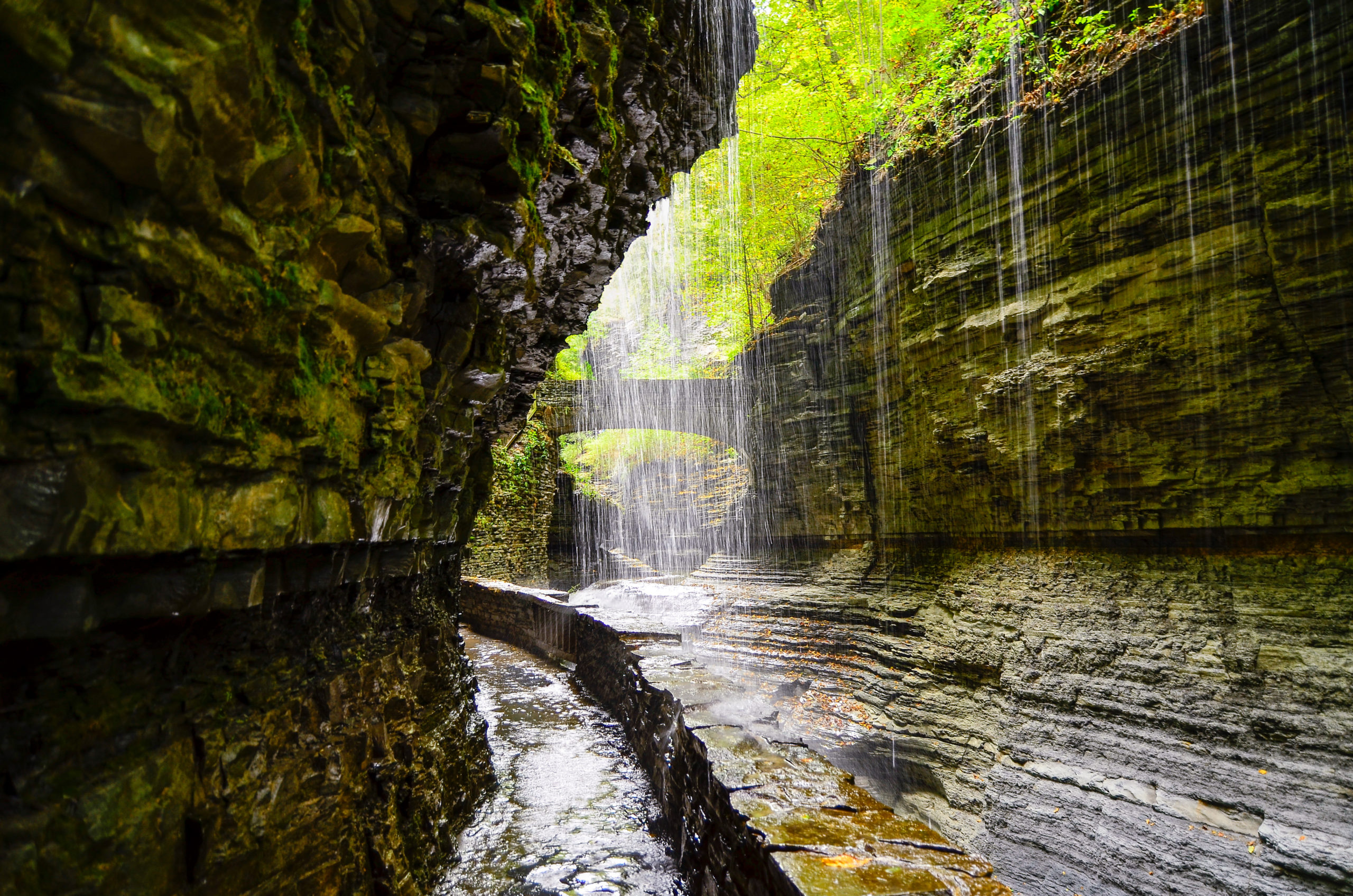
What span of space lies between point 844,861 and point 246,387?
360cm

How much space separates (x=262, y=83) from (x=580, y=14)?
3249 millimetres

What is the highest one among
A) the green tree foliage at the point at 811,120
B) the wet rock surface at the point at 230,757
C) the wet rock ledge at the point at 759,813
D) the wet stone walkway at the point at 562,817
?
the green tree foliage at the point at 811,120

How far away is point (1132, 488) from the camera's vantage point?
644 cm

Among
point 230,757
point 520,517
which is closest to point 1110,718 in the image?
point 230,757

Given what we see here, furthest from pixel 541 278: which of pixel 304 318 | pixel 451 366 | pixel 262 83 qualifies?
pixel 262 83

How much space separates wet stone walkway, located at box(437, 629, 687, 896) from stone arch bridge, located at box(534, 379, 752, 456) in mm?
7914

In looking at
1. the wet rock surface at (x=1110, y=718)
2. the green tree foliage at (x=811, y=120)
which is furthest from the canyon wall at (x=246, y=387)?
the green tree foliage at (x=811, y=120)

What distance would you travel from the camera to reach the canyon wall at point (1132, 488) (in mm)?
4996

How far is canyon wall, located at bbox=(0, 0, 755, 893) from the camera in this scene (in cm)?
156

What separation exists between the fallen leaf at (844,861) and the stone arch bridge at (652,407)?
35.7 ft

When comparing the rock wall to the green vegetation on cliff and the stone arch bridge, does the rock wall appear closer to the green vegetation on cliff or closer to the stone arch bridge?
the stone arch bridge

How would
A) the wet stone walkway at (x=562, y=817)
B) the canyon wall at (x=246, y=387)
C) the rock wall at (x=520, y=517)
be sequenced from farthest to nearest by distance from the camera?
the rock wall at (x=520, y=517) < the wet stone walkway at (x=562, y=817) < the canyon wall at (x=246, y=387)

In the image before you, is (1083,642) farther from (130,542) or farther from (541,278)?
(130,542)

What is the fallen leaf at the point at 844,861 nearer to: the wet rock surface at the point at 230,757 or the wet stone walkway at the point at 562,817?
the wet stone walkway at the point at 562,817
